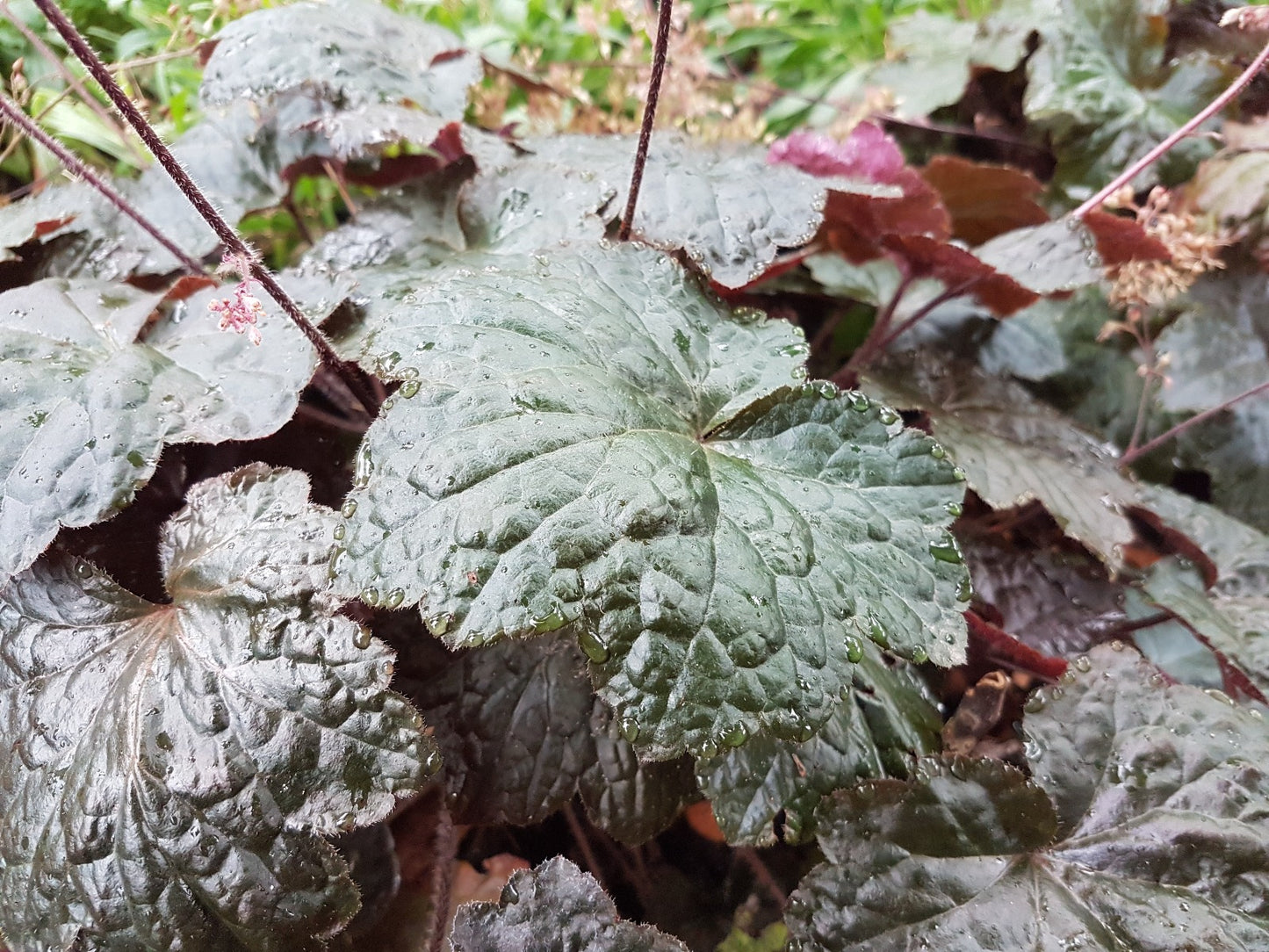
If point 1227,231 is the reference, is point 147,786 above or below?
below

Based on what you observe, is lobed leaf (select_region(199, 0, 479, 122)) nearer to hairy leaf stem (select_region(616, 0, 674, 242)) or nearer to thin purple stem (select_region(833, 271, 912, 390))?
hairy leaf stem (select_region(616, 0, 674, 242))

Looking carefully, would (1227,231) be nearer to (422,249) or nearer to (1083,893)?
(1083,893)

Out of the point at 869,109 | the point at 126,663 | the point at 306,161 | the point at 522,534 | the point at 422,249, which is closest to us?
the point at 522,534

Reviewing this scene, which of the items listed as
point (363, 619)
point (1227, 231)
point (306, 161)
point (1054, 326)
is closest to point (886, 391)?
point (1054, 326)

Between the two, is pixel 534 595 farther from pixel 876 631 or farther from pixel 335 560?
pixel 876 631

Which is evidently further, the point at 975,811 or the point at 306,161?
the point at 306,161

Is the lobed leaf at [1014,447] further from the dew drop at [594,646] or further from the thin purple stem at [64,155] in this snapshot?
the thin purple stem at [64,155]

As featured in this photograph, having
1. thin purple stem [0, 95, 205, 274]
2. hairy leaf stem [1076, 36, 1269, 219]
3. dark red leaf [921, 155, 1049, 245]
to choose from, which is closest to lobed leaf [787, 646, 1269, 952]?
hairy leaf stem [1076, 36, 1269, 219]
